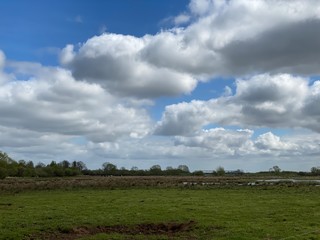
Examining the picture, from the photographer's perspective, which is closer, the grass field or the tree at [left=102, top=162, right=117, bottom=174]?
the grass field

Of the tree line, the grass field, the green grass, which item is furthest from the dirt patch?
the tree line

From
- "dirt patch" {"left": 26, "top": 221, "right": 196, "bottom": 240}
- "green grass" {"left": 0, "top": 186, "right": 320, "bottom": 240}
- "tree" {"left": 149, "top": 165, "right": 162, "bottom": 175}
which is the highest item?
"tree" {"left": 149, "top": 165, "right": 162, "bottom": 175}

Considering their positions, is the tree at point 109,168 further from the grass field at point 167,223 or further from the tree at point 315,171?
the grass field at point 167,223

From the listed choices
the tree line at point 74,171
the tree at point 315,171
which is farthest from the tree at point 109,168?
the tree at point 315,171

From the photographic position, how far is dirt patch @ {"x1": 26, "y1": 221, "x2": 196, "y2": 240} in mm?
19359

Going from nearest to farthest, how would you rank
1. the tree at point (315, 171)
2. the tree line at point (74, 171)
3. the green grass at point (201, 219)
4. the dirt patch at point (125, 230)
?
1. the green grass at point (201, 219)
2. the dirt patch at point (125, 230)
3. the tree line at point (74, 171)
4. the tree at point (315, 171)

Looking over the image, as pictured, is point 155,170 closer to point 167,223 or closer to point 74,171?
point 74,171

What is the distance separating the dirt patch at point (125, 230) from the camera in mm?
19359

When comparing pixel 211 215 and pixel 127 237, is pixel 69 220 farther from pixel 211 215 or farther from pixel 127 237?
pixel 211 215

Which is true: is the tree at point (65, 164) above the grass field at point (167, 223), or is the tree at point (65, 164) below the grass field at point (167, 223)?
above

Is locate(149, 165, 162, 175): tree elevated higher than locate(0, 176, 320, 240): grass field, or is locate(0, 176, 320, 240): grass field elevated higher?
locate(149, 165, 162, 175): tree

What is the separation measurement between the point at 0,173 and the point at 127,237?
318 ft

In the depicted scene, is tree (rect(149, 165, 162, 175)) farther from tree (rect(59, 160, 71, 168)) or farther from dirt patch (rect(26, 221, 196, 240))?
dirt patch (rect(26, 221, 196, 240))

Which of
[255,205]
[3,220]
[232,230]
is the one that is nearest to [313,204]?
[255,205]
